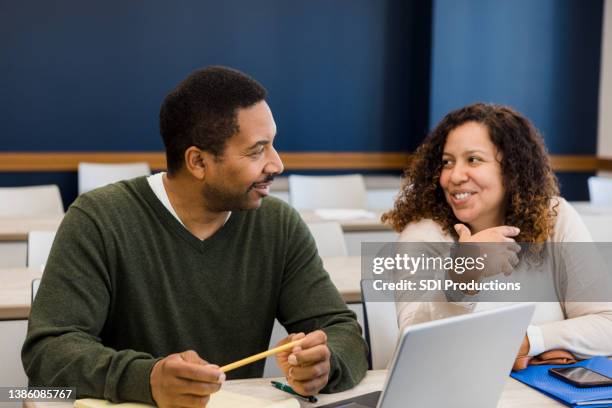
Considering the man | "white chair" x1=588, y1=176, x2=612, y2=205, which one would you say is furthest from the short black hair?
"white chair" x1=588, y1=176, x2=612, y2=205

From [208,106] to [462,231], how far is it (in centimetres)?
69

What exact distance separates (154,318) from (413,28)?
5.05m

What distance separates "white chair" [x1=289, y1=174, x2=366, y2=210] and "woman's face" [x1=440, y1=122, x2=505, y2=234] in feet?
8.29

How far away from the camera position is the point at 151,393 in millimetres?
1348

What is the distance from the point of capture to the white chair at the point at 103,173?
5570mm

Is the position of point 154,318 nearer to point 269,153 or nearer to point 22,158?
point 269,153

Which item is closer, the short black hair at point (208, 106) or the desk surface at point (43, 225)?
the short black hair at point (208, 106)

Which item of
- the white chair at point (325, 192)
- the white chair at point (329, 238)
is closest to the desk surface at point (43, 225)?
Result: the white chair at point (325, 192)

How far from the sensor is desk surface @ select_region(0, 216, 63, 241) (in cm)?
336

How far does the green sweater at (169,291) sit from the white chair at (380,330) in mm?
316

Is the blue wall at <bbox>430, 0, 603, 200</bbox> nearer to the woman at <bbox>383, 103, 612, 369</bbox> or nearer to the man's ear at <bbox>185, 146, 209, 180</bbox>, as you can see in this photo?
the woman at <bbox>383, 103, 612, 369</bbox>

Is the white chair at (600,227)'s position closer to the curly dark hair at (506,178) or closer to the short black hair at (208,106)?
the curly dark hair at (506,178)

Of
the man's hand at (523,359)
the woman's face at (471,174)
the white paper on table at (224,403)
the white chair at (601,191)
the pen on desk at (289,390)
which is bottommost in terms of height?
the white chair at (601,191)

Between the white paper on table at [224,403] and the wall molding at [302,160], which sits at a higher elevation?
the white paper on table at [224,403]
